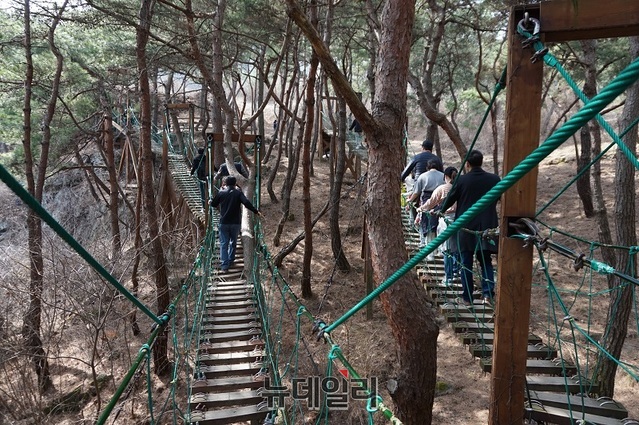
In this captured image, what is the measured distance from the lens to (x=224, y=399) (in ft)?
9.82

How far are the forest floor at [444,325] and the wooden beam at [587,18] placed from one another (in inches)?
102

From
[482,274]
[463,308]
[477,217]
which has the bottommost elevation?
[463,308]

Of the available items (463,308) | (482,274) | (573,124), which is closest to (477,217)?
(482,274)

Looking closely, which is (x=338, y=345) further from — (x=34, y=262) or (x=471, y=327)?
(x=34, y=262)

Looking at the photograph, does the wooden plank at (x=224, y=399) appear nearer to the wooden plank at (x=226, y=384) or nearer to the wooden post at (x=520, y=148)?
the wooden plank at (x=226, y=384)

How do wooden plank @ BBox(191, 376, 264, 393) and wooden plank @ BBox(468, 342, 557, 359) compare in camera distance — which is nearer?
wooden plank @ BBox(468, 342, 557, 359)

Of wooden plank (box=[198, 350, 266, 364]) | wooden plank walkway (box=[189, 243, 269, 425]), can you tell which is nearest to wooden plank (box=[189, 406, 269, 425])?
wooden plank walkway (box=[189, 243, 269, 425])

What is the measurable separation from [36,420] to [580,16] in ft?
17.1

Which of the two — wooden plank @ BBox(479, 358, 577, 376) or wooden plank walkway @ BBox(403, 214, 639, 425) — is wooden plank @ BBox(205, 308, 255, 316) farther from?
wooden plank @ BBox(479, 358, 577, 376)

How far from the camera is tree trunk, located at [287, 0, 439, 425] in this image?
2.65m

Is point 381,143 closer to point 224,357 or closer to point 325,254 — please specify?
point 224,357

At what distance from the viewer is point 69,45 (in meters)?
7.98

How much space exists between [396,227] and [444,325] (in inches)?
137

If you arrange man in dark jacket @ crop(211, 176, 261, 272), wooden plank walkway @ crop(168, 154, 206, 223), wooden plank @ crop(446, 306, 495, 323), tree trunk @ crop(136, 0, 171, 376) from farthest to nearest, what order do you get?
wooden plank walkway @ crop(168, 154, 206, 223), man in dark jacket @ crop(211, 176, 261, 272), tree trunk @ crop(136, 0, 171, 376), wooden plank @ crop(446, 306, 495, 323)
